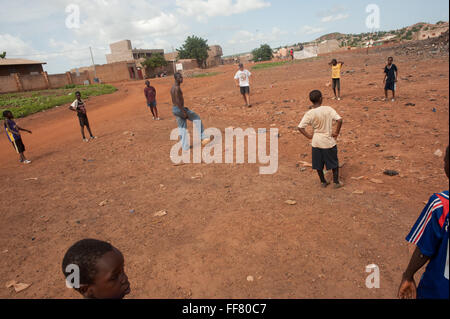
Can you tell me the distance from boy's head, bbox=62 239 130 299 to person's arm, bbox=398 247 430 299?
1.57 metres

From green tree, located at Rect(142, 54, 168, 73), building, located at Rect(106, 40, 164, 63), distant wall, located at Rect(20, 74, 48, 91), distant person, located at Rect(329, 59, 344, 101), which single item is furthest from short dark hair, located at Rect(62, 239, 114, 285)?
building, located at Rect(106, 40, 164, 63)

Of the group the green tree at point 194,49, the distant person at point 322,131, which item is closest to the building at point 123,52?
the green tree at point 194,49

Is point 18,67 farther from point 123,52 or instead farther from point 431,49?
point 431,49

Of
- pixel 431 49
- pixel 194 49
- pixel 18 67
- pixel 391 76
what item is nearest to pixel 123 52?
pixel 194 49

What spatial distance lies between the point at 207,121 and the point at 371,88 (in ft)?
22.3

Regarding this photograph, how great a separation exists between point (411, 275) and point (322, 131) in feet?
9.60

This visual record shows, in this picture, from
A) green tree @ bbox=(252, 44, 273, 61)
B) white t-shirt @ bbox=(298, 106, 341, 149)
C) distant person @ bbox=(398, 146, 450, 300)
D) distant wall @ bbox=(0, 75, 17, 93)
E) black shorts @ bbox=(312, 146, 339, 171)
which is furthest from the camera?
green tree @ bbox=(252, 44, 273, 61)

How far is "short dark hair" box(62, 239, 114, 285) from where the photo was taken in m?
1.33

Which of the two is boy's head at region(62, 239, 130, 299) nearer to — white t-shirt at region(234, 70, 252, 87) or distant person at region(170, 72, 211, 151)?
distant person at region(170, 72, 211, 151)

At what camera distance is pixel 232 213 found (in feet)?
13.1

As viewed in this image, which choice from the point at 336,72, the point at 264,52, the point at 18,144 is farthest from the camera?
the point at 264,52

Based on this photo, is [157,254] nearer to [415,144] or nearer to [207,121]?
[415,144]

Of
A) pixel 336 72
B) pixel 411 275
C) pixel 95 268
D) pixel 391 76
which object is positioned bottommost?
pixel 411 275

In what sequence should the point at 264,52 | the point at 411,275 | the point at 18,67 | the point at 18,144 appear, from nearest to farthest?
the point at 411,275 → the point at 18,144 → the point at 18,67 → the point at 264,52
